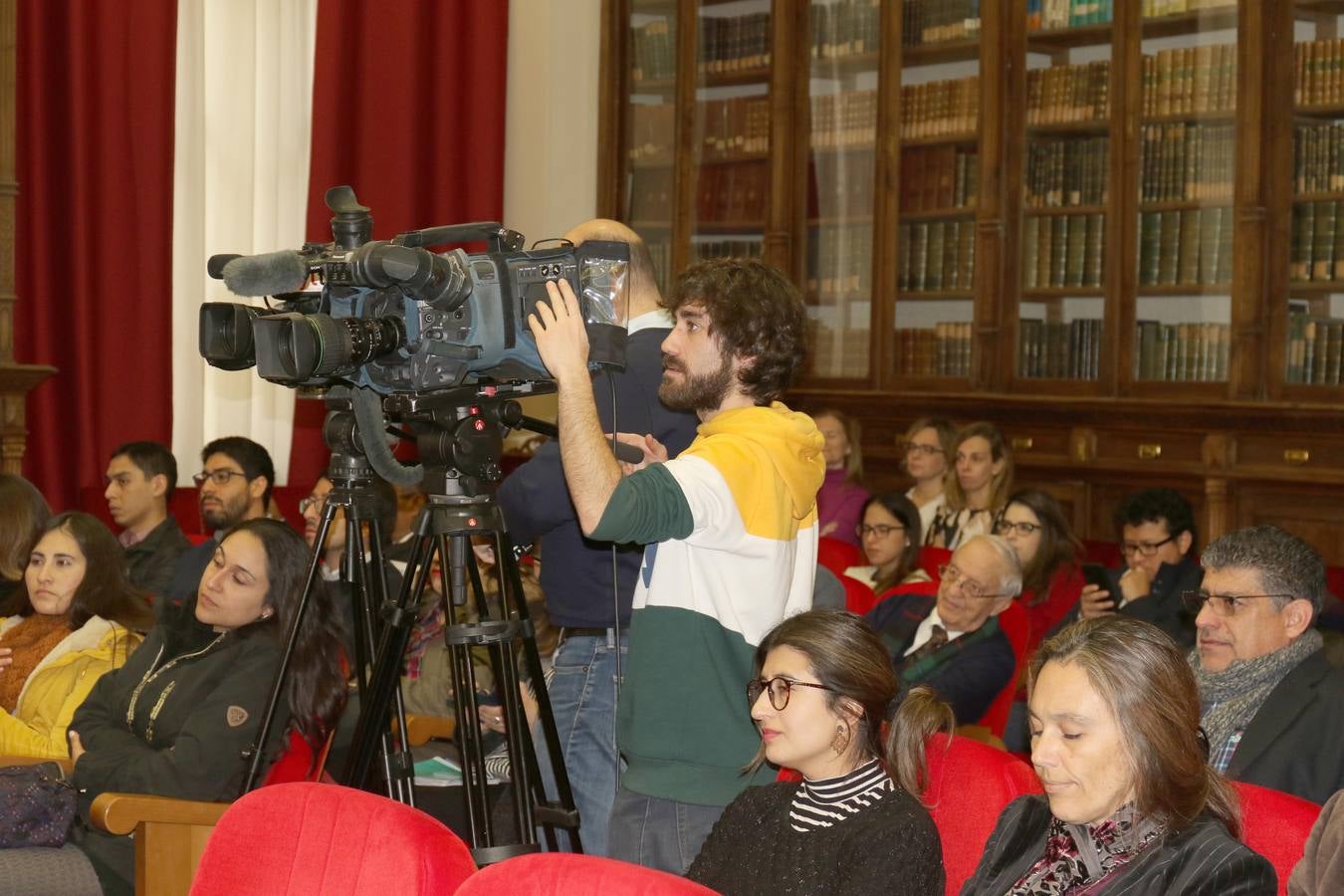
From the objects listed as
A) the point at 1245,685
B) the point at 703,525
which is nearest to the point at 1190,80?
the point at 1245,685

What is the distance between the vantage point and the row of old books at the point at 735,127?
21.7 feet

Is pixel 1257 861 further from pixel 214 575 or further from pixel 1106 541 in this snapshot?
pixel 1106 541

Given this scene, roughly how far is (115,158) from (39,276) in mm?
519

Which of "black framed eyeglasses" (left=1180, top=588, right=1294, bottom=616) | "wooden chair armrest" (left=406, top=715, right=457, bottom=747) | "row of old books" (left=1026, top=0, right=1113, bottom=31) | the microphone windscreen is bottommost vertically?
"wooden chair armrest" (left=406, top=715, right=457, bottom=747)

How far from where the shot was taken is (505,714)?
225 cm

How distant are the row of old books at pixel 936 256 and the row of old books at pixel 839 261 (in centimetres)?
17

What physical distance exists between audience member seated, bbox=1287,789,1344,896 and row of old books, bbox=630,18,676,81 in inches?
216

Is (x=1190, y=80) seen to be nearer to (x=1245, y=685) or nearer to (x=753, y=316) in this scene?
(x=1245, y=685)

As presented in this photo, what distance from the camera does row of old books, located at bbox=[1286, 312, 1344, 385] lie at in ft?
16.9

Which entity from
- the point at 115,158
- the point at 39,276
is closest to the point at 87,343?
the point at 39,276

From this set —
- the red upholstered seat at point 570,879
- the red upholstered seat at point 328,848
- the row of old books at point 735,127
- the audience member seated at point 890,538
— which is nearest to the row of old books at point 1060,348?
the audience member seated at point 890,538

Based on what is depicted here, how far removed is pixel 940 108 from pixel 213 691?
4.01m

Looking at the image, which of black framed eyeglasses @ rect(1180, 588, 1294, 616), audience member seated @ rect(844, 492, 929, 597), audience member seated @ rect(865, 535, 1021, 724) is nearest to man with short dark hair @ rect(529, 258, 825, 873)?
black framed eyeglasses @ rect(1180, 588, 1294, 616)

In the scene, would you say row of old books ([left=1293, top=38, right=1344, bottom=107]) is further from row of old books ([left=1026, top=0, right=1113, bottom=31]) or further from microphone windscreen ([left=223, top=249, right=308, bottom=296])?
microphone windscreen ([left=223, top=249, right=308, bottom=296])
